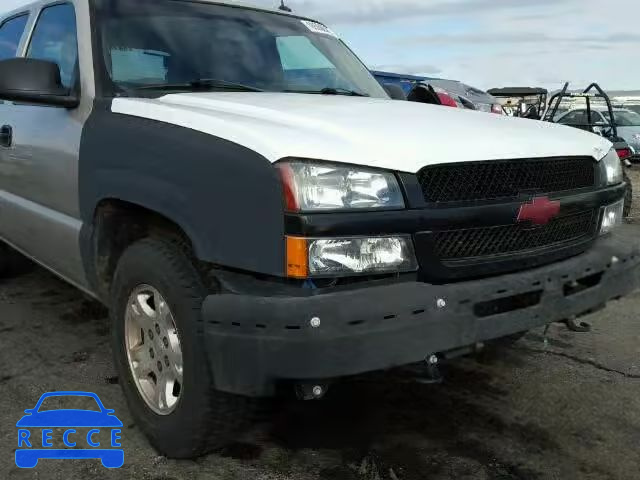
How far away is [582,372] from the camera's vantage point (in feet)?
11.8

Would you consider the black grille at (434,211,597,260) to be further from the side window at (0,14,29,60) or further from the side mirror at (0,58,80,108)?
the side window at (0,14,29,60)

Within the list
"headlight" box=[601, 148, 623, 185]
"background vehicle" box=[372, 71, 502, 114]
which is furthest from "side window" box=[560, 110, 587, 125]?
"headlight" box=[601, 148, 623, 185]

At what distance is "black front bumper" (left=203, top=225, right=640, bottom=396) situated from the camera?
207 centimetres

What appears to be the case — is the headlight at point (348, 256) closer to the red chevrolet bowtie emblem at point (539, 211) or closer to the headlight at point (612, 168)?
the red chevrolet bowtie emblem at point (539, 211)

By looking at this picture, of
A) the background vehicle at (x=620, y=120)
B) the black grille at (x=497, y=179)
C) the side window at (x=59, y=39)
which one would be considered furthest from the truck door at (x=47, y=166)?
the background vehicle at (x=620, y=120)

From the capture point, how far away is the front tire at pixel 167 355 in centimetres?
235

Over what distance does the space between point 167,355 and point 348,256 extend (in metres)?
0.89

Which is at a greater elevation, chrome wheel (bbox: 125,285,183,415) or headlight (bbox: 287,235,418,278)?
headlight (bbox: 287,235,418,278)

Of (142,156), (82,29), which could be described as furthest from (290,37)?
(142,156)

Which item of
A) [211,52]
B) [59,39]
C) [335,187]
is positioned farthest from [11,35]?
[335,187]

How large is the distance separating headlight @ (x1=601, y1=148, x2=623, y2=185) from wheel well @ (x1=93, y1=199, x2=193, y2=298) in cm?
187

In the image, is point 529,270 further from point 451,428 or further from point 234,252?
point 234,252

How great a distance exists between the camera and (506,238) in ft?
8.18

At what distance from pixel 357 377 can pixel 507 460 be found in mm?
906
